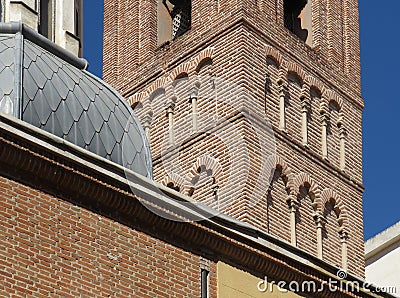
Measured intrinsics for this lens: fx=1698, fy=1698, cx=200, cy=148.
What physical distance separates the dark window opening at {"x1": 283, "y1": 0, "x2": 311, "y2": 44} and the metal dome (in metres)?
13.8

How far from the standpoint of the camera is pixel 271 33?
34219mm

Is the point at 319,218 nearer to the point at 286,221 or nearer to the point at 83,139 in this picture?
the point at 286,221

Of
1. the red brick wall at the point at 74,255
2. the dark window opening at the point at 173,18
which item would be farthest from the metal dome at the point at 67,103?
the dark window opening at the point at 173,18

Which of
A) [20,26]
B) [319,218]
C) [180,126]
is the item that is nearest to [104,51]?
[180,126]

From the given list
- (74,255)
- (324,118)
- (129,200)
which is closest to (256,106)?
(324,118)

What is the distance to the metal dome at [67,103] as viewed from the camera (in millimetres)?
21344

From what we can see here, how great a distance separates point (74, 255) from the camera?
58.2 ft

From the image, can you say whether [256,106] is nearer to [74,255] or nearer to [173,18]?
[173,18]

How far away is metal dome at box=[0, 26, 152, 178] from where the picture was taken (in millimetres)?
21344

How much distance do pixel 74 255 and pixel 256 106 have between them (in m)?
15.4

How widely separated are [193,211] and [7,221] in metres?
2.91

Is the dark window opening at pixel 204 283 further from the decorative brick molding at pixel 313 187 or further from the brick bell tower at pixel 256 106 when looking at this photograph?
the decorative brick molding at pixel 313 187

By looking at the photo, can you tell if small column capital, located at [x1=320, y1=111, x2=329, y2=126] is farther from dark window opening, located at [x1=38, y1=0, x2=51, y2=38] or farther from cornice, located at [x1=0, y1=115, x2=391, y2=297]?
cornice, located at [x1=0, y1=115, x2=391, y2=297]

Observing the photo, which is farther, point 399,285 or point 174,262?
point 399,285
